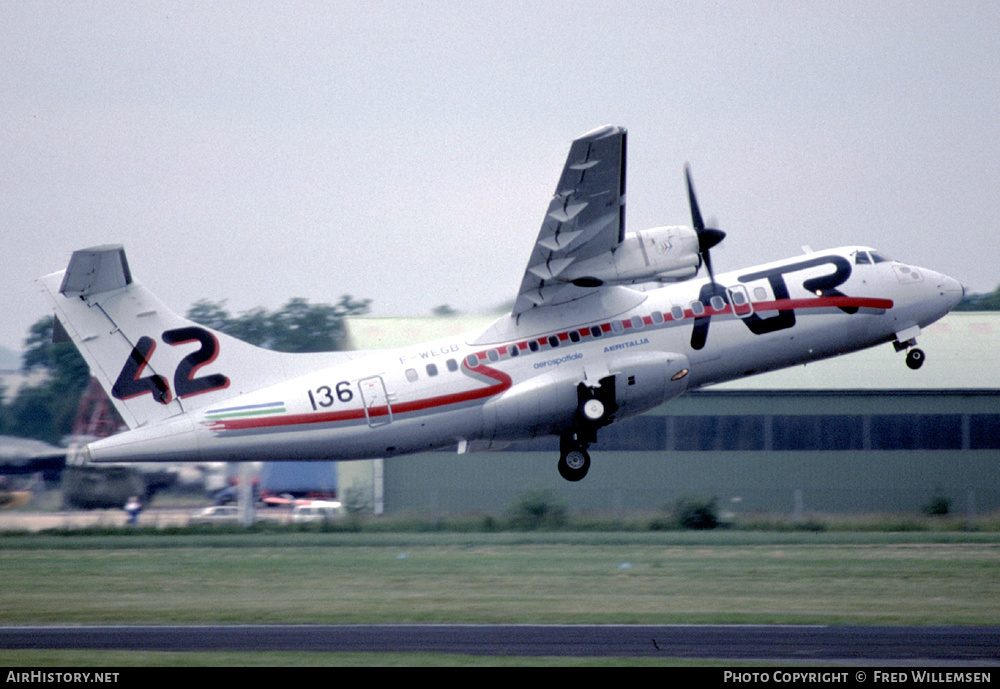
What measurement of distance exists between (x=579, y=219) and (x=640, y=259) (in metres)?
1.58

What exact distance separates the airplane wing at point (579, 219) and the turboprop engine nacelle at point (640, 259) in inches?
5.3

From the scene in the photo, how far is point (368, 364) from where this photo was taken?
23.0 metres

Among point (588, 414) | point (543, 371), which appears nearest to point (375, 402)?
point (543, 371)

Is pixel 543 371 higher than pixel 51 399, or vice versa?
pixel 543 371

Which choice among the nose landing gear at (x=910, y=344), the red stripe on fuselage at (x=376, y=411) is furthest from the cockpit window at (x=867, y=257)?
the red stripe on fuselage at (x=376, y=411)

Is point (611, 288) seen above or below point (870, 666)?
above

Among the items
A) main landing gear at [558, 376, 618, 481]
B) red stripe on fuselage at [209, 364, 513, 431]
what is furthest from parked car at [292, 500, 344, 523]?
main landing gear at [558, 376, 618, 481]

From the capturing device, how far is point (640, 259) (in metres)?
22.3

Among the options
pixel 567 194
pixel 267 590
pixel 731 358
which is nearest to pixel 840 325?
pixel 731 358

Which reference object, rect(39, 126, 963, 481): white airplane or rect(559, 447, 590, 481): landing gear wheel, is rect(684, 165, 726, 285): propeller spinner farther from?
rect(559, 447, 590, 481): landing gear wheel

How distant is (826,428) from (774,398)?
2153mm

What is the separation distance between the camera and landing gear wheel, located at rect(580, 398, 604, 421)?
22.9 meters

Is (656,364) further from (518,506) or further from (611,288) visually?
(518,506)

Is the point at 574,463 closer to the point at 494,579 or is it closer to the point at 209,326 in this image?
the point at 494,579
